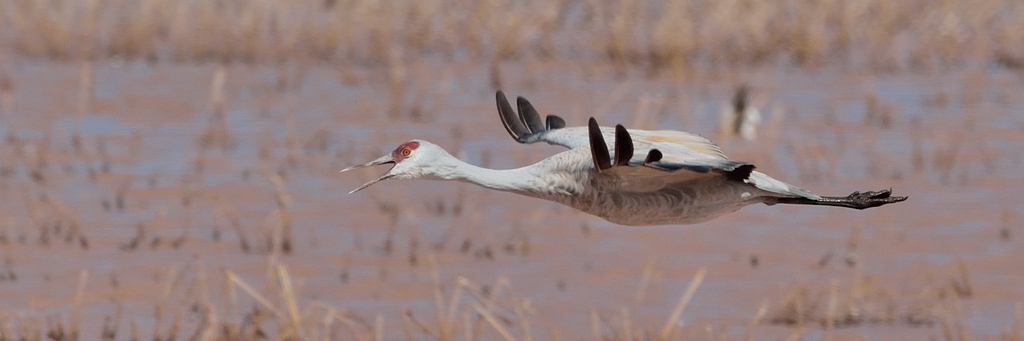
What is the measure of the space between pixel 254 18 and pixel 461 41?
2.14 m

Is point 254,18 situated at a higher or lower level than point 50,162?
higher

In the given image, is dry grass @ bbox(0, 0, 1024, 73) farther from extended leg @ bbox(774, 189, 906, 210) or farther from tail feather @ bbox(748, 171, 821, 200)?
tail feather @ bbox(748, 171, 821, 200)

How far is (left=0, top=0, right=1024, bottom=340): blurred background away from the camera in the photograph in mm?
8523

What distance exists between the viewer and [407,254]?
991 centimetres

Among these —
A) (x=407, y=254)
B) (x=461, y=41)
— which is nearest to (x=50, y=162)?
(x=407, y=254)

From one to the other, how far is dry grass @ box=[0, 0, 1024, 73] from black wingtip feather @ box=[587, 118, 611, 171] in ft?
38.6

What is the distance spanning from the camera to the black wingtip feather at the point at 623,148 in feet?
14.9

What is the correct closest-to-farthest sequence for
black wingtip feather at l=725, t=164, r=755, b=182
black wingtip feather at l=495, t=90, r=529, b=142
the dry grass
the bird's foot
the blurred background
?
black wingtip feather at l=725, t=164, r=755, b=182 < the bird's foot < black wingtip feather at l=495, t=90, r=529, b=142 < the blurred background < the dry grass

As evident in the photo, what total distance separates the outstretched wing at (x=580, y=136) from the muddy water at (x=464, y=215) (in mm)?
674

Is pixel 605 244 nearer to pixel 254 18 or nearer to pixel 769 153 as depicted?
pixel 769 153

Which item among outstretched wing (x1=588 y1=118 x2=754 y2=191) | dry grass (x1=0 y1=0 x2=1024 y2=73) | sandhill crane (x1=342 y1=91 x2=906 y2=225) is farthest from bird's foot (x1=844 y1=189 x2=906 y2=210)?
dry grass (x1=0 y1=0 x2=1024 y2=73)

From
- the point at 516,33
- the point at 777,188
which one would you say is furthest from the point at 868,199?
the point at 516,33

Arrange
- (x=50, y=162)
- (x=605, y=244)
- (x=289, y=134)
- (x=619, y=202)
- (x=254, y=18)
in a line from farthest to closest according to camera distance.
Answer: (x=254, y=18)
(x=289, y=134)
(x=50, y=162)
(x=605, y=244)
(x=619, y=202)

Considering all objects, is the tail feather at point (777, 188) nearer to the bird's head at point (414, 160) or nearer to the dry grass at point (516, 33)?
the bird's head at point (414, 160)
